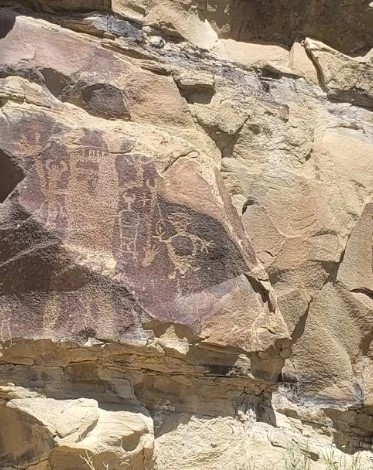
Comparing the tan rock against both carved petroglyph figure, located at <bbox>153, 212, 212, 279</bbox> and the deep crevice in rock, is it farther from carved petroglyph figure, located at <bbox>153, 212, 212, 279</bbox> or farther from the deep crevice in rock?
the deep crevice in rock

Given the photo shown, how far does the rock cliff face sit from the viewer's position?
9.51 feet

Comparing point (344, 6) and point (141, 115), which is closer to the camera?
point (141, 115)

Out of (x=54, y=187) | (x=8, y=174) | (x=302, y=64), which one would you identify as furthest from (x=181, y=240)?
(x=302, y=64)

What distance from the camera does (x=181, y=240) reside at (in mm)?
3113

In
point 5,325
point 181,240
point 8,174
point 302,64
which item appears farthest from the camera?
point 302,64

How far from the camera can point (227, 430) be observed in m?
3.06

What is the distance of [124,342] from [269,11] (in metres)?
1.81

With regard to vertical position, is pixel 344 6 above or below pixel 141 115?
above

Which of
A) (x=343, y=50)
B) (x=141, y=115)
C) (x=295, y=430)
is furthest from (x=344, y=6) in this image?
(x=295, y=430)

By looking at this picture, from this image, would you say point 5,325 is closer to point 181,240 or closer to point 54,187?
point 54,187

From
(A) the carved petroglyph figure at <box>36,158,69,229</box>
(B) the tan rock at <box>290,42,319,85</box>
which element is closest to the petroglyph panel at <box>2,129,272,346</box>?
(A) the carved petroglyph figure at <box>36,158,69,229</box>

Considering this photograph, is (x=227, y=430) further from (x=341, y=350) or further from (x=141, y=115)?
(x=141, y=115)

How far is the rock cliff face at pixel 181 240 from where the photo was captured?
290 centimetres

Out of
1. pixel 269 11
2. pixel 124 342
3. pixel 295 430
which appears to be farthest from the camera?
pixel 269 11
